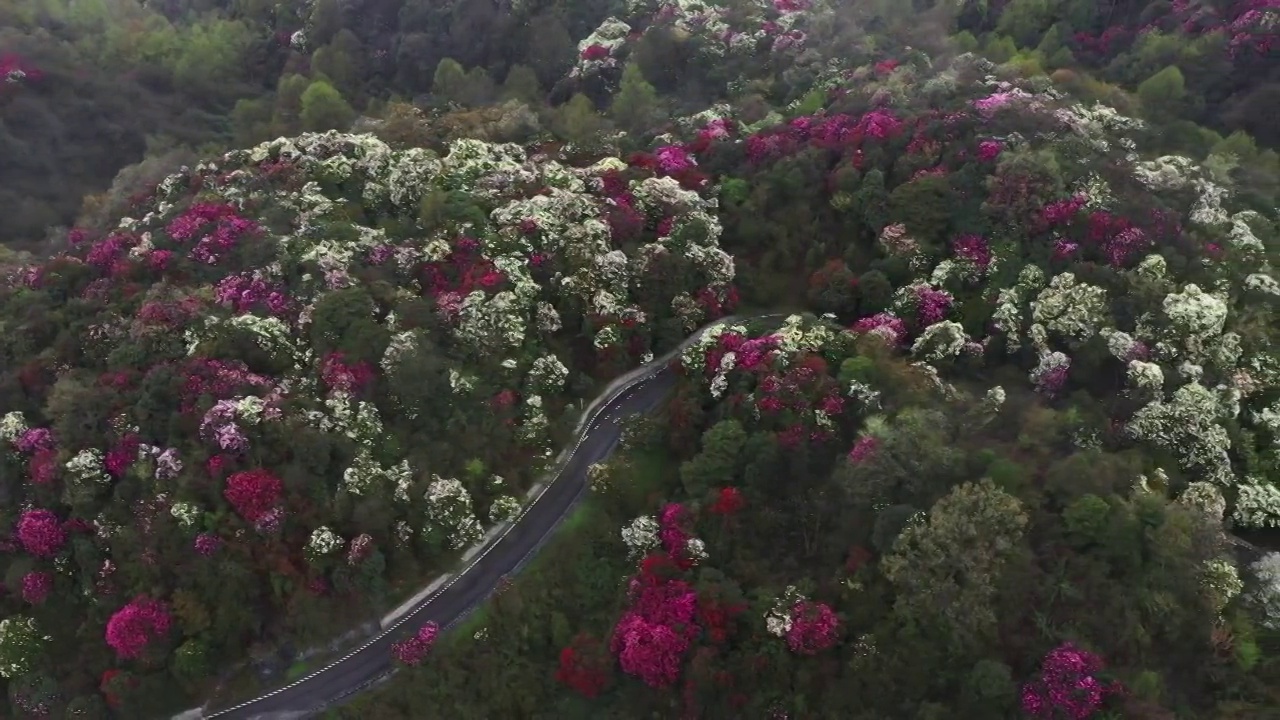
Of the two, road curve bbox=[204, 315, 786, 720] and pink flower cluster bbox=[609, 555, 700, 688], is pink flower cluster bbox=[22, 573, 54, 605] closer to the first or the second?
road curve bbox=[204, 315, 786, 720]

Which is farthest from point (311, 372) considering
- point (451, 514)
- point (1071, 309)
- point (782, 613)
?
point (1071, 309)

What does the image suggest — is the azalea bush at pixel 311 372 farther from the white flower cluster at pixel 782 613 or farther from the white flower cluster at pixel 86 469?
the white flower cluster at pixel 782 613

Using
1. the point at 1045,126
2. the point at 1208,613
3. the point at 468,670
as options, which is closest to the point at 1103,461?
the point at 1208,613

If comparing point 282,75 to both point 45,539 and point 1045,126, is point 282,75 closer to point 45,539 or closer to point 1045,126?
point 45,539

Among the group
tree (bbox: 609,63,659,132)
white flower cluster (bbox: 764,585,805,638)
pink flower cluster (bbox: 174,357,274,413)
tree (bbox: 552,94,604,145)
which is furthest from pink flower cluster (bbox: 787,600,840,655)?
tree (bbox: 609,63,659,132)

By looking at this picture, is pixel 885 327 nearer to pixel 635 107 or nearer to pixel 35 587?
pixel 635 107
